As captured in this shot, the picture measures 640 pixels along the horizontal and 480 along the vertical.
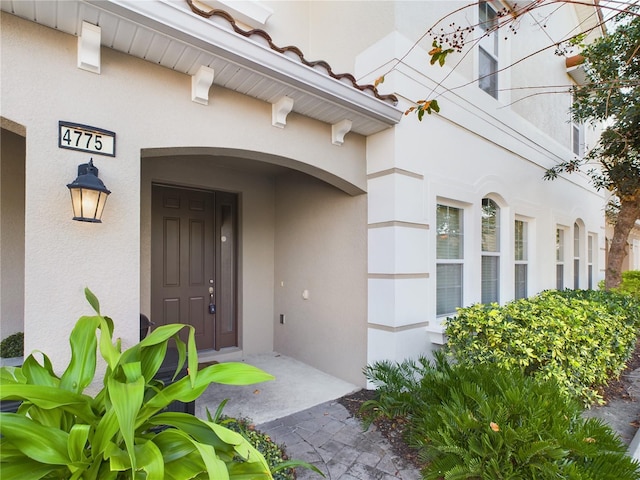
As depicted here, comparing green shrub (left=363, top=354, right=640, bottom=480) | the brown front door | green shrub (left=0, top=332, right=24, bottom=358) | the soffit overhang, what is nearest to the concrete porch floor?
the brown front door

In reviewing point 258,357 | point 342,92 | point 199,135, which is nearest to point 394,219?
point 342,92

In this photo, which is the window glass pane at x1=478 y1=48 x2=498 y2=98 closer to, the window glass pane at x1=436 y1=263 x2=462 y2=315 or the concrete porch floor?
the window glass pane at x1=436 y1=263 x2=462 y2=315

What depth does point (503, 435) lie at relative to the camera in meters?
2.27

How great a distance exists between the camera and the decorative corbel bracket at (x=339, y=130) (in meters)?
3.74

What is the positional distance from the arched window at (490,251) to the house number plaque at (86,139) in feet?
16.5

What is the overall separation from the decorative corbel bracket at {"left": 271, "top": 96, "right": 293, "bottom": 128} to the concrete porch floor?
9.55 ft

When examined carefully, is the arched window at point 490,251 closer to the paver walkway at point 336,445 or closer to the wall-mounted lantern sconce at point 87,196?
the paver walkway at point 336,445

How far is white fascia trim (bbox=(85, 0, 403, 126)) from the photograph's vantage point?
2.26 m

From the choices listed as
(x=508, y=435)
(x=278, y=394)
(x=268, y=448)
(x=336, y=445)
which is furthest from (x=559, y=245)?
(x=268, y=448)

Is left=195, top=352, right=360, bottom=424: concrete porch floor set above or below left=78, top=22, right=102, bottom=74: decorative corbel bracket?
below

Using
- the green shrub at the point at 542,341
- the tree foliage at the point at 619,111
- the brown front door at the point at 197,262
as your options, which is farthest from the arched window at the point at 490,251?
the brown front door at the point at 197,262

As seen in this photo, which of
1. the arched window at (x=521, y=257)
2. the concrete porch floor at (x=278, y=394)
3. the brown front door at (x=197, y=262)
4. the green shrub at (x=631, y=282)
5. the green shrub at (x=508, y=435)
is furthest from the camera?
the green shrub at (x=631, y=282)

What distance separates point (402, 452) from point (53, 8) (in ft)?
13.1

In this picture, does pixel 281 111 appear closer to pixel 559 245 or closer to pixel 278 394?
pixel 278 394
